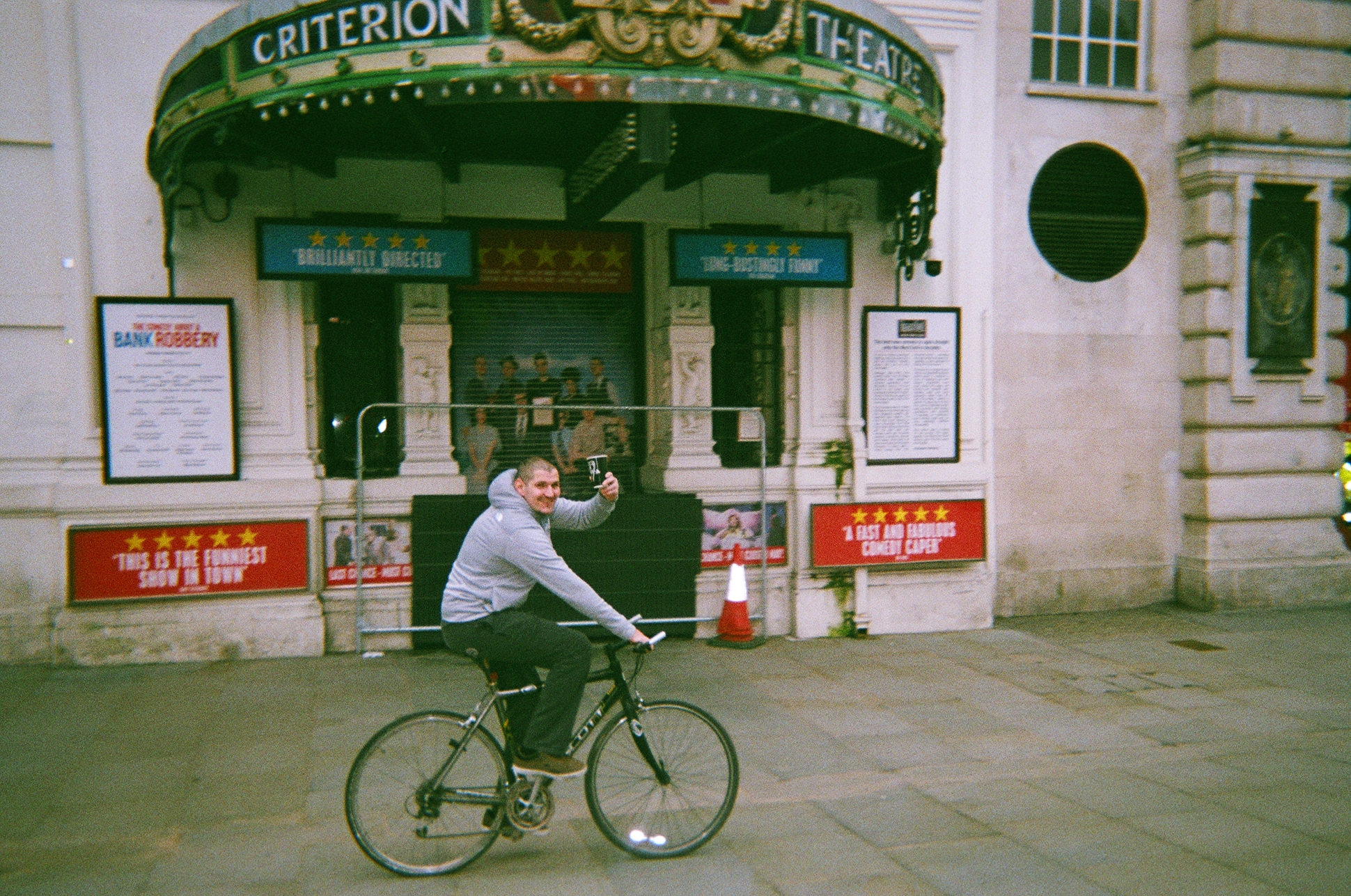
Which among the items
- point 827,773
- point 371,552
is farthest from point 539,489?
point 371,552

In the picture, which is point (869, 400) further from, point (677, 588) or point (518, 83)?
point (518, 83)

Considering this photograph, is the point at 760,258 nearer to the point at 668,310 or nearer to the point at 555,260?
the point at 668,310

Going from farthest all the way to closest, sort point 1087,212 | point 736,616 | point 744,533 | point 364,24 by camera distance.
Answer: point 1087,212
point 744,533
point 736,616
point 364,24

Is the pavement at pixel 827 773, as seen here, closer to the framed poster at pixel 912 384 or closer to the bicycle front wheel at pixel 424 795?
the bicycle front wheel at pixel 424 795

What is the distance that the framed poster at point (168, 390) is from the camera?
746cm

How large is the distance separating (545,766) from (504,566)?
89 cm

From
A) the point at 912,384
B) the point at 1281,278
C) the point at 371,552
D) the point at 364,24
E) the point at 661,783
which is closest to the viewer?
the point at 661,783

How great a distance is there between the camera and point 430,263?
7844mm

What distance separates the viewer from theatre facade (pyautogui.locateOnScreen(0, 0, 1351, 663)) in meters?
6.59

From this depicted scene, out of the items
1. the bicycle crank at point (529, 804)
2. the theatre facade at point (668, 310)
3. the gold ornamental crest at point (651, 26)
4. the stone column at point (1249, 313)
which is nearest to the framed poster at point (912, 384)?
the theatre facade at point (668, 310)

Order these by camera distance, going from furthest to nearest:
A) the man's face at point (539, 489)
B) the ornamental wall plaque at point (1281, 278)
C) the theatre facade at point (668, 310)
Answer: the ornamental wall plaque at point (1281, 278)
the theatre facade at point (668, 310)
the man's face at point (539, 489)

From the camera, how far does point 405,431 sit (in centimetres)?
838

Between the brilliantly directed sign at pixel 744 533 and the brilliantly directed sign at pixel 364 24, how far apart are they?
4.47m

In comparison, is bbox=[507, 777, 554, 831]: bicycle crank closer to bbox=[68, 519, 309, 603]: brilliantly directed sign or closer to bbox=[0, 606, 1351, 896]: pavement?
bbox=[0, 606, 1351, 896]: pavement
